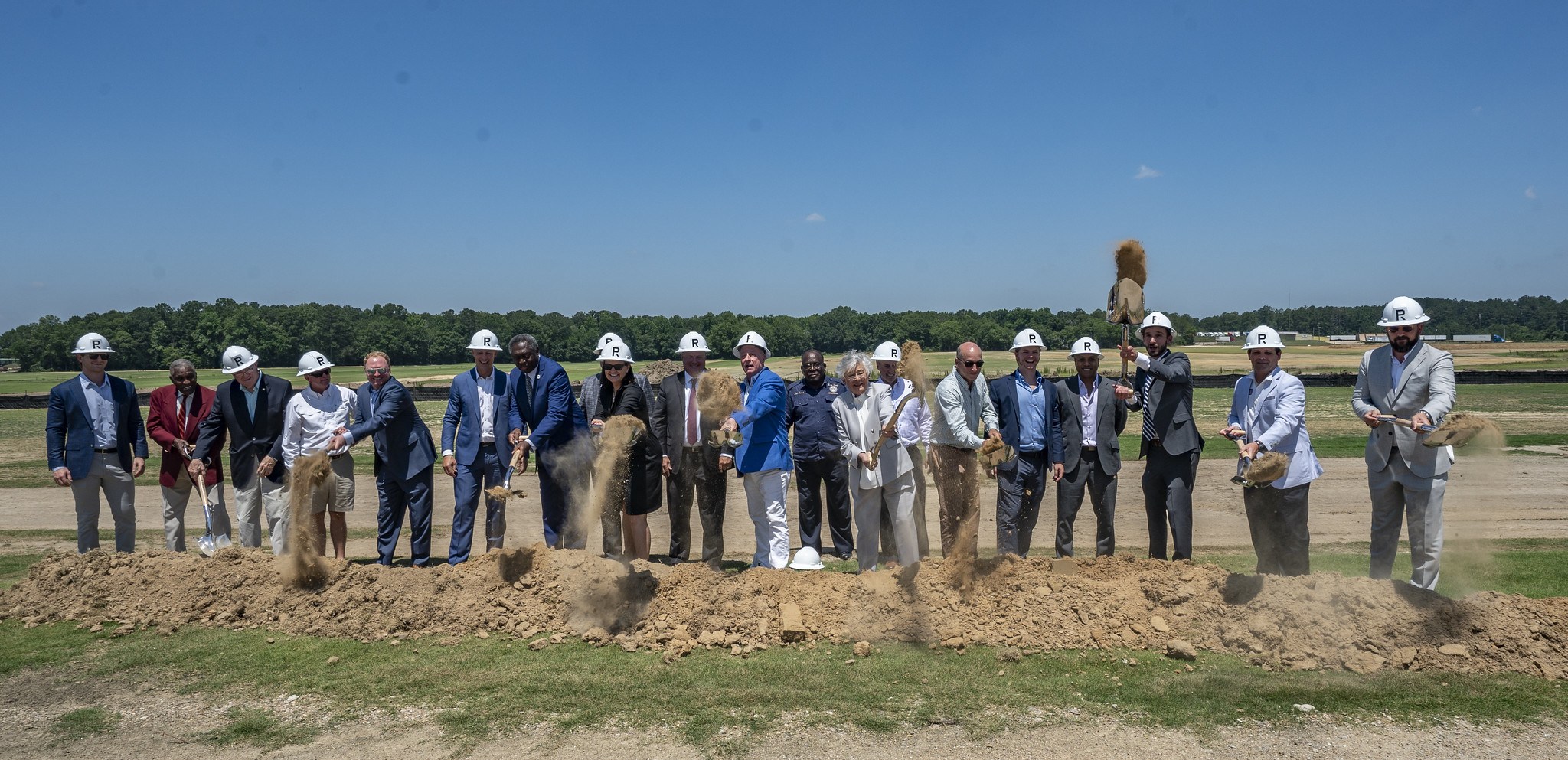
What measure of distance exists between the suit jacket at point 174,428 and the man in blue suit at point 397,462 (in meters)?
1.85

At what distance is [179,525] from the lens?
9141 millimetres

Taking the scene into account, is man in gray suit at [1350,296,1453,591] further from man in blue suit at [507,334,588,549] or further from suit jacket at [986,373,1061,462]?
man in blue suit at [507,334,588,549]

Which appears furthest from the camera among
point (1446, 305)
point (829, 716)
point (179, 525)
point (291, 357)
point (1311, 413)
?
point (1446, 305)

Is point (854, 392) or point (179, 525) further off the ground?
point (854, 392)

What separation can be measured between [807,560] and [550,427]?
8.87 feet

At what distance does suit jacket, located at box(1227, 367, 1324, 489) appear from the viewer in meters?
7.03

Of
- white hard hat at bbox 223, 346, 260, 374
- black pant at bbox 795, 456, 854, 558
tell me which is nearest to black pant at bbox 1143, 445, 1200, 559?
black pant at bbox 795, 456, 854, 558

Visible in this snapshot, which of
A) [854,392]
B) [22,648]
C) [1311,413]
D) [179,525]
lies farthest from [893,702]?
[1311,413]

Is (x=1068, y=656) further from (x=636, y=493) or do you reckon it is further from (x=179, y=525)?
(x=179, y=525)

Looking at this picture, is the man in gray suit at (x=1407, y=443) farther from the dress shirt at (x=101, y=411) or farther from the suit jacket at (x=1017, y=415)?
the dress shirt at (x=101, y=411)

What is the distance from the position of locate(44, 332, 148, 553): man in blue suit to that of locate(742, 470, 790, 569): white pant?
20.0 ft

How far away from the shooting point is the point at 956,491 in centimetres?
796

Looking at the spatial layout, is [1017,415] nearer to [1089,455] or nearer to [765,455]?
[1089,455]

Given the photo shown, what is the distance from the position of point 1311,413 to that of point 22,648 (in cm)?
3304
